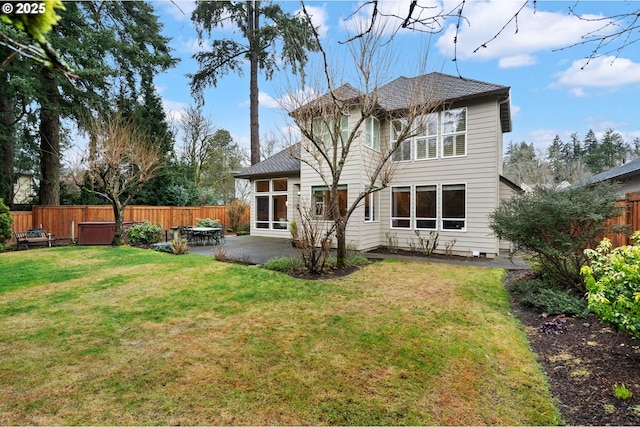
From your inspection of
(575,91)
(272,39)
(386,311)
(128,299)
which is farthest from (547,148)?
(128,299)

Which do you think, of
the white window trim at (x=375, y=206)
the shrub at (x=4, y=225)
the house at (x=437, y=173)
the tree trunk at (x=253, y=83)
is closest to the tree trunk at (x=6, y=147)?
the shrub at (x=4, y=225)

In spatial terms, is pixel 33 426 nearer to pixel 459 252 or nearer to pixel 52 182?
pixel 459 252


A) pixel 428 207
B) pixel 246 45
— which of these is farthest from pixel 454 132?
pixel 246 45

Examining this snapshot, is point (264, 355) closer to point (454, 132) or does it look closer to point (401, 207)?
point (401, 207)

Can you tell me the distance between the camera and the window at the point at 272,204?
1434 centimetres

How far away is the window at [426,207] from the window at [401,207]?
33 cm

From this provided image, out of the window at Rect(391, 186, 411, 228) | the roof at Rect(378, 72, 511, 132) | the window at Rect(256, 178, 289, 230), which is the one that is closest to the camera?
the roof at Rect(378, 72, 511, 132)

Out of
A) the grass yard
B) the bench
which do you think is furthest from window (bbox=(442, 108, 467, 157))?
the bench

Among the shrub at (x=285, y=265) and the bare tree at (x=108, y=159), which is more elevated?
the bare tree at (x=108, y=159)

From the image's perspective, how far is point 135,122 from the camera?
15453 millimetres

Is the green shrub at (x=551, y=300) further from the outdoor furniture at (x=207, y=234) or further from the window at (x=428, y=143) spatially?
the outdoor furniture at (x=207, y=234)

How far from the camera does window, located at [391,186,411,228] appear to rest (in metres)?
11.6

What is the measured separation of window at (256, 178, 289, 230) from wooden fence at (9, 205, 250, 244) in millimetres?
3747

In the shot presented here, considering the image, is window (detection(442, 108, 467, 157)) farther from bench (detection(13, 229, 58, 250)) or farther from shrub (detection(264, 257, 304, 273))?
bench (detection(13, 229, 58, 250))
